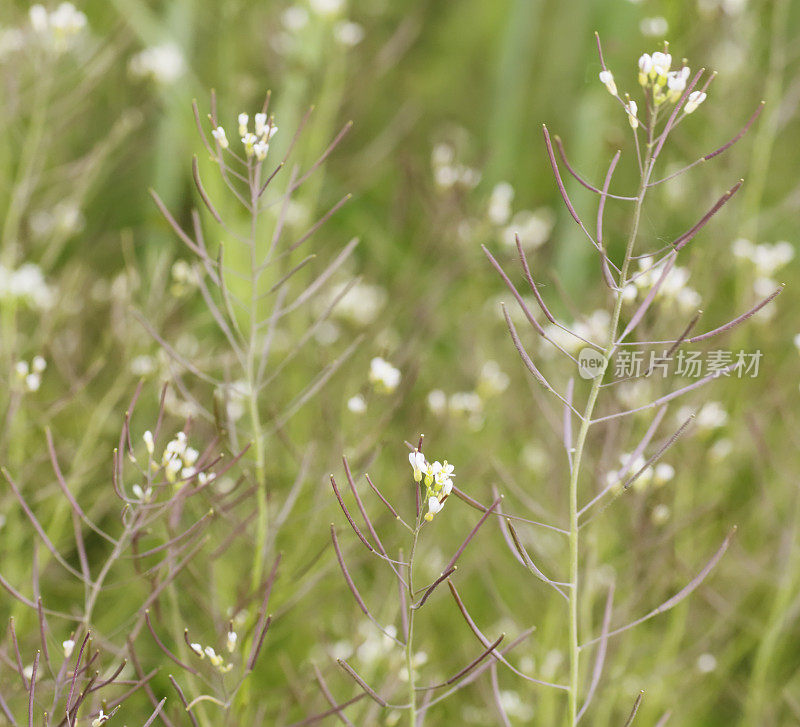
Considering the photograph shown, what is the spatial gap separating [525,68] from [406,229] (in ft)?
1.55

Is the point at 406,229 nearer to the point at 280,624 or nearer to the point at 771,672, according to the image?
the point at 280,624

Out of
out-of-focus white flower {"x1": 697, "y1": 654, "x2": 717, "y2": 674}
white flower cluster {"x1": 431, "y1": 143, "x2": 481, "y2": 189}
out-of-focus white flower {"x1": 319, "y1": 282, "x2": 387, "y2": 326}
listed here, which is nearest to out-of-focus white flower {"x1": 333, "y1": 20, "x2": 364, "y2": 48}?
white flower cluster {"x1": 431, "y1": 143, "x2": 481, "y2": 189}

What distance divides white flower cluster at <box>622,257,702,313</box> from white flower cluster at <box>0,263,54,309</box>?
2.00ft

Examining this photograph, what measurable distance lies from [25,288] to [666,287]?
0.66 m

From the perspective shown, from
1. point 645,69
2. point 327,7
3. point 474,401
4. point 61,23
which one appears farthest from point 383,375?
point 327,7

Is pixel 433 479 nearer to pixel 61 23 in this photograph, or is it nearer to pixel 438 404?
pixel 438 404

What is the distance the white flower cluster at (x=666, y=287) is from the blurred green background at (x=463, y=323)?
0.10 ft

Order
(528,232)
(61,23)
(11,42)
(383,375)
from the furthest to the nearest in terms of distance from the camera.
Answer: (528,232), (11,42), (61,23), (383,375)

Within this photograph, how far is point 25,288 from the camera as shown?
96 cm

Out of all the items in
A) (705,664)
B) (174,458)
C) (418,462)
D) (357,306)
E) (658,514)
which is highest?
(418,462)

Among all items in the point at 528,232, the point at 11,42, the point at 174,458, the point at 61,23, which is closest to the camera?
the point at 174,458

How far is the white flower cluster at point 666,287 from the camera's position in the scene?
667 mm

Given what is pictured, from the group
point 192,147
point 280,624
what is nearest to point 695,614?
point 280,624

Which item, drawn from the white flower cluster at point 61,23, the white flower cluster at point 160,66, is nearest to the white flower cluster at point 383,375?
the white flower cluster at point 61,23
